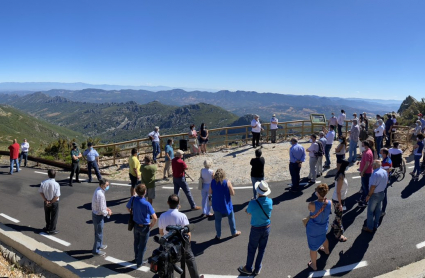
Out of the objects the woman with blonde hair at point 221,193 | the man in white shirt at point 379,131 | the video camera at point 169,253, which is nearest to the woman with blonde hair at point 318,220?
the woman with blonde hair at point 221,193

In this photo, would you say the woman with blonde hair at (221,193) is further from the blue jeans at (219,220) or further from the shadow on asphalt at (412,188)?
the shadow on asphalt at (412,188)

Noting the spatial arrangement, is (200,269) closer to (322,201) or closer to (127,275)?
(127,275)

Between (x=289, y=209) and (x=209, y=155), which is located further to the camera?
(x=209, y=155)

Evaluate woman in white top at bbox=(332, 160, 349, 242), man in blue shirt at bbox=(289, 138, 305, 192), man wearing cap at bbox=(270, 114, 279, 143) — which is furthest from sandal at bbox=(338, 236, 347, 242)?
man wearing cap at bbox=(270, 114, 279, 143)

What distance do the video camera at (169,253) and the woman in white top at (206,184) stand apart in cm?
346

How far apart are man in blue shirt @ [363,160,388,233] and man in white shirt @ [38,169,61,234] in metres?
7.47

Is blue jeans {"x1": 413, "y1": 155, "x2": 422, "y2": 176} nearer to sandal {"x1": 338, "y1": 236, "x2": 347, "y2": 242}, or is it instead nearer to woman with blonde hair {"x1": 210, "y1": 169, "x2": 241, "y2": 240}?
sandal {"x1": 338, "y1": 236, "x2": 347, "y2": 242}

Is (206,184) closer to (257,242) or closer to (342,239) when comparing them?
(257,242)

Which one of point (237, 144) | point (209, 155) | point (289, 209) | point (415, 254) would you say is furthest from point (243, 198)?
point (237, 144)

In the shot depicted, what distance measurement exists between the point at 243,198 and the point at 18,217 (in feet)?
22.2

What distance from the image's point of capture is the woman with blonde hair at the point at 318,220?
17.2 ft

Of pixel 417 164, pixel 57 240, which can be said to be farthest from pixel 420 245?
pixel 57 240

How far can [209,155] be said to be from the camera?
1538 cm

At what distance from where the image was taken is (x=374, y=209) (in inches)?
263
